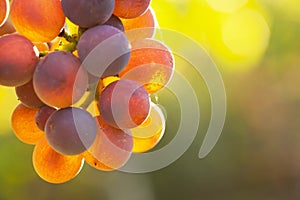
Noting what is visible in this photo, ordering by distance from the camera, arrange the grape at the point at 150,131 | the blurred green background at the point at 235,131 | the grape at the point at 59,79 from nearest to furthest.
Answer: the grape at the point at 59,79 → the grape at the point at 150,131 → the blurred green background at the point at 235,131

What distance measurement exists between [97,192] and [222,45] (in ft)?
3.35

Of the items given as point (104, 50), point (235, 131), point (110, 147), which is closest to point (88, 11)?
point (104, 50)

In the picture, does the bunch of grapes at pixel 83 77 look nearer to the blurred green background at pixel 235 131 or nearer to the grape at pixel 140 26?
the grape at pixel 140 26

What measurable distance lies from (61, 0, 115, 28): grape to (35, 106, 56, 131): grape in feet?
0.36

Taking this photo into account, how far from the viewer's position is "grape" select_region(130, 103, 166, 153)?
0.66 m

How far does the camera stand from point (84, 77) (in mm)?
571

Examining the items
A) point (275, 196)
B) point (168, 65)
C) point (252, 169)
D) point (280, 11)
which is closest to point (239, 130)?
point (252, 169)

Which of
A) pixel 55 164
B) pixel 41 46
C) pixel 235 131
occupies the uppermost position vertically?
pixel 41 46

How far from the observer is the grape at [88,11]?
0.56m

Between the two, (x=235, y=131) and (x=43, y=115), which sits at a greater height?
(x=43, y=115)

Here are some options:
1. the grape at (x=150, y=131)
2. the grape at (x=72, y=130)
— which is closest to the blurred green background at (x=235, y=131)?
the grape at (x=150, y=131)

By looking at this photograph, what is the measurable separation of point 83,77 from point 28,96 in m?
0.09

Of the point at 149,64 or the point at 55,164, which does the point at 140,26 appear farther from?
the point at 55,164

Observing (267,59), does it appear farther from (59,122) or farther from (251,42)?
(59,122)
